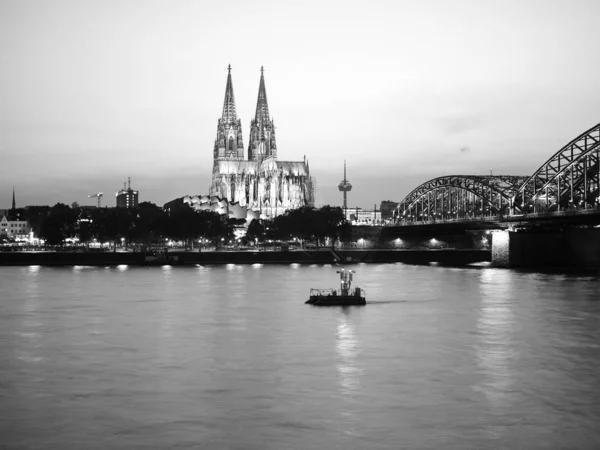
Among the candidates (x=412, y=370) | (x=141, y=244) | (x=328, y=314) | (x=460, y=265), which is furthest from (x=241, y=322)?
(x=141, y=244)

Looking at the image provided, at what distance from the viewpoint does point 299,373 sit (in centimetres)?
3572

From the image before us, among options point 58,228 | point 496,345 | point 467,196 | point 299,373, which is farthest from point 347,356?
point 58,228

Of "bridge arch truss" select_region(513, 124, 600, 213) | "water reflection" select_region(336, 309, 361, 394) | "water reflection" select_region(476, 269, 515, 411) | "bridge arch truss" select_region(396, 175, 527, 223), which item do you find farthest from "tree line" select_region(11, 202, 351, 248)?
"water reflection" select_region(336, 309, 361, 394)

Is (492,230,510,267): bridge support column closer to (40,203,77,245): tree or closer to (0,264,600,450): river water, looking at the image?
(0,264,600,450): river water

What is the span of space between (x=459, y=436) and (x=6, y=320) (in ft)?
128

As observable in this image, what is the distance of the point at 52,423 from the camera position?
27.0 metres

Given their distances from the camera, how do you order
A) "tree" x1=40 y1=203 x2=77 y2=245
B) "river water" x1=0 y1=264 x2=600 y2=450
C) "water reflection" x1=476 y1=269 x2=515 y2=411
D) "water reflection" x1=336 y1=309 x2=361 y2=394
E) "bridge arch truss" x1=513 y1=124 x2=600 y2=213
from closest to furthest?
"river water" x1=0 y1=264 x2=600 y2=450, "water reflection" x1=476 y1=269 x2=515 y2=411, "water reflection" x1=336 y1=309 x2=361 y2=394, "bridge arch truss" x1=513 y1=124 x2=600 y2=213, "tree" x1=40 y1=203 x2=77 y2=245

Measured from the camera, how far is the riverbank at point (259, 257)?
436 feet

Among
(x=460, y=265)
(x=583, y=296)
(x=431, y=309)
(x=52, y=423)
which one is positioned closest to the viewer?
(x=52, y=423)

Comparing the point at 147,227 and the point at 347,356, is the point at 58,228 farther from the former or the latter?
the point at 347,356

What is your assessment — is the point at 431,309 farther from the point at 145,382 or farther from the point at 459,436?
the point at 459,436

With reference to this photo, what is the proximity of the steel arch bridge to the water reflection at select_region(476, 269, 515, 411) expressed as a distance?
26982mm

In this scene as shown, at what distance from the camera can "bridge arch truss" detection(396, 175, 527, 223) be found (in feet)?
429

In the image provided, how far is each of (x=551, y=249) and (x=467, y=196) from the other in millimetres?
43419
